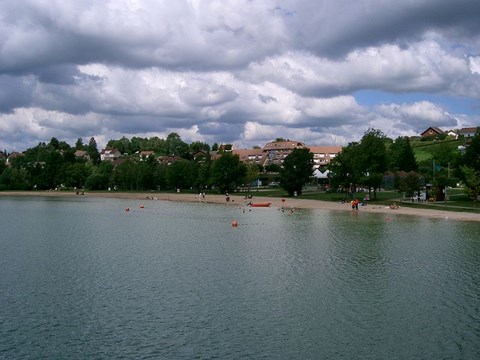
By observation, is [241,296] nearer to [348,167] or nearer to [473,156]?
[473,156]

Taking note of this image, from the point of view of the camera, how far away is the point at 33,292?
1067 inches

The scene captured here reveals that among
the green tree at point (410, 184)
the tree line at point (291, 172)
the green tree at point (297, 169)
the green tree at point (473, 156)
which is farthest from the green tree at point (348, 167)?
the green tree at point (473, 156)

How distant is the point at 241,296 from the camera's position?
26547 millimetres

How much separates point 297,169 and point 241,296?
82328mm

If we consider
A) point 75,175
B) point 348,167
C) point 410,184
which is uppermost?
point 75,175

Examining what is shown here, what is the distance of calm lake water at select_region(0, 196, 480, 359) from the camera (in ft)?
63.7

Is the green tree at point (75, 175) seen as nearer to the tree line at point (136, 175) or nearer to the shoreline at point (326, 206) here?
the tree line at point (136, 175)

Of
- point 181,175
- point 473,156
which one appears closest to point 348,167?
point 473,156

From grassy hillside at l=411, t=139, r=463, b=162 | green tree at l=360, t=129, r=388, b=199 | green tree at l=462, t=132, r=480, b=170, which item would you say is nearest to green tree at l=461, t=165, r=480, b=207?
green tree at l=462, t=132, r=480, b=170

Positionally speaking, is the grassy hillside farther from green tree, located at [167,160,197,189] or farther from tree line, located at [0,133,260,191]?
green tree, located at [167,160,197,189]

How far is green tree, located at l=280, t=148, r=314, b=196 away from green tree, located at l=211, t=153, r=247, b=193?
19.3 metres

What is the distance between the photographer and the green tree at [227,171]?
125812 millimetres

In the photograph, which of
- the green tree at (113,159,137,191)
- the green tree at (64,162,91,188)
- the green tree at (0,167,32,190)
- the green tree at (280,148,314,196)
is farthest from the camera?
the green tree at (0,167,32,190)

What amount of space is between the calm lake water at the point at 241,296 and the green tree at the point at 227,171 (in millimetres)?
75219
